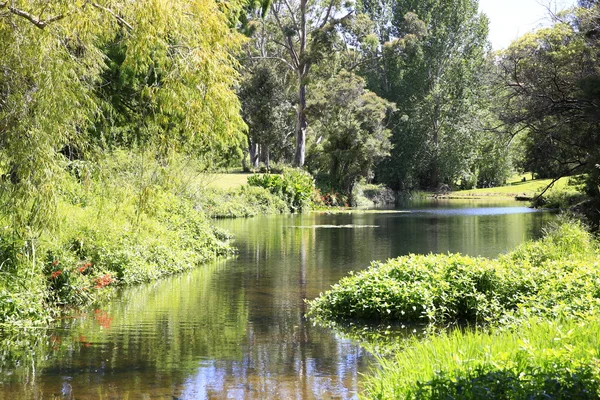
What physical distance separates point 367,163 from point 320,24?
12.5m

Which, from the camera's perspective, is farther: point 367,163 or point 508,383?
point 367,163

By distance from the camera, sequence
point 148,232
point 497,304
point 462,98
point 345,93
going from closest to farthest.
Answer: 1. point 497,304
2. point 148,232
3. point 345,93
4. point 462,98


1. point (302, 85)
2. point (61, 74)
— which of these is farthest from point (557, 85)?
point (302, 85)

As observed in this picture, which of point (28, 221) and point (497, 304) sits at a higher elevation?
point (28, 221)

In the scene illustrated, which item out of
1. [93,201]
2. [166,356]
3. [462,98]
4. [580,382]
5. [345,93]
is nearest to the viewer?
[580,382]

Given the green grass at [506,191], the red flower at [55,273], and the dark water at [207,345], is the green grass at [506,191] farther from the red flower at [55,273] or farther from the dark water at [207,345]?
the red flower at [55,273]

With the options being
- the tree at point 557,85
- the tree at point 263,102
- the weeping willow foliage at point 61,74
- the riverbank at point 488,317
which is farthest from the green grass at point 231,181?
the weeping willow foliage at point 61,74

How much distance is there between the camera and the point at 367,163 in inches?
2074

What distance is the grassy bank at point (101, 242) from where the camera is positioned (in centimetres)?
1122

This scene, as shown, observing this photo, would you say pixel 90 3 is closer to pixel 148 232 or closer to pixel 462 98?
pixel 148 232

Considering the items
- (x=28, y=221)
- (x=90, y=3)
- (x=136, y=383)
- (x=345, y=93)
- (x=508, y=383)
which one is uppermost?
(x=345, y=93)

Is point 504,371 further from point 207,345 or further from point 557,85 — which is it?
point 557,85

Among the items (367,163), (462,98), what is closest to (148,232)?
(367,163)

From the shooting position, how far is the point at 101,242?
1479 cm
